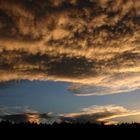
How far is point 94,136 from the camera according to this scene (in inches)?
5674

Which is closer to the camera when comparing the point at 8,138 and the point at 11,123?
the point at 8,138

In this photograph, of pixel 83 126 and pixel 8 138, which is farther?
pixel 83 126

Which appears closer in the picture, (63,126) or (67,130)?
(67,130)

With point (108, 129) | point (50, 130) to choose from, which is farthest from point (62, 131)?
point (108, 129)

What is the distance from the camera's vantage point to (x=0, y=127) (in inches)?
5433

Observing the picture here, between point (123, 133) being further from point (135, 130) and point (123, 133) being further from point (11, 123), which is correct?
point (11, 123)

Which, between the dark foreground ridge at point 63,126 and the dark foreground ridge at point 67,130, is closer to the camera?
the dark foreground ridge at point 67,130

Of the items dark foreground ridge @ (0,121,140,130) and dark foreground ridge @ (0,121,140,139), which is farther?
dark foreground ridge @ (0,121,140,130)

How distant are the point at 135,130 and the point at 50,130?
22.7m

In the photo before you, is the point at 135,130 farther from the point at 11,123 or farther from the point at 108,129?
the point at 11,123

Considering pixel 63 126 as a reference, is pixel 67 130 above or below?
below

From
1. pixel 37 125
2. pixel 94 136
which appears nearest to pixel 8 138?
pixel 37 125

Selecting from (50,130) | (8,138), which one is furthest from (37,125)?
(8,138)

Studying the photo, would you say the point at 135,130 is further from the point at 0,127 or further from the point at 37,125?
the point at 0,127
